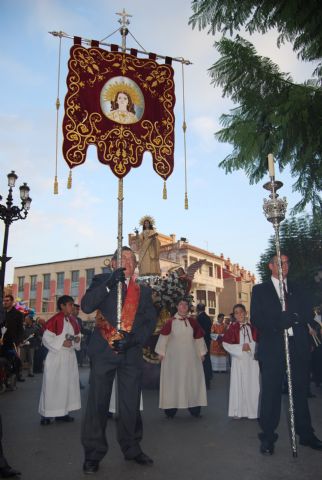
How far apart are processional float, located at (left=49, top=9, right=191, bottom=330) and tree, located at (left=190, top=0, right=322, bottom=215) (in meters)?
1.45

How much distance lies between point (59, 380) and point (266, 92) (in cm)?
522

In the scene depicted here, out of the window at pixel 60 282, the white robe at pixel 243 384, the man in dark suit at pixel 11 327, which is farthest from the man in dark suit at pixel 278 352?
the window at pixel 60 282

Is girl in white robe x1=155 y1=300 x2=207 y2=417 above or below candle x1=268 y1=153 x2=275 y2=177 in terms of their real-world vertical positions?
below

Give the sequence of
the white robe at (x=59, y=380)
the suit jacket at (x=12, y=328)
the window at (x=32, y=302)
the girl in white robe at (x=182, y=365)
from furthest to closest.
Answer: the window at (x=32, y=302), the suit jacket at (x=12, y=328), the girl in white robe at (x=182, y=365), the white robe at (x=59, y=380)

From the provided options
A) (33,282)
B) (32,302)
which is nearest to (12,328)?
(32,302)

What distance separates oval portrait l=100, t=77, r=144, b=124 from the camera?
19.8 ft

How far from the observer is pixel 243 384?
6875 mm

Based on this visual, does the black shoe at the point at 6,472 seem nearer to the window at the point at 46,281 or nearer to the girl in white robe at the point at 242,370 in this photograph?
the girl in white robe at the point at 242,370

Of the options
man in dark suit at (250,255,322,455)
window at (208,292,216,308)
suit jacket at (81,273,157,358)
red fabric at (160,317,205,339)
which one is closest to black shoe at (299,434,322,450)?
man in dark suit at (250,255,322,455)

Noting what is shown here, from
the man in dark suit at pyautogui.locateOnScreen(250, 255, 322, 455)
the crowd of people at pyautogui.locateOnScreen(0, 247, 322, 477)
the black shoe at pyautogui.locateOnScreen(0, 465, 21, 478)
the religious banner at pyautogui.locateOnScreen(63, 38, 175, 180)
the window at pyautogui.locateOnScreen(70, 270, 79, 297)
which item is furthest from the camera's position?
the window at pyautogui.locateOnScreen(70, 270, 79, 297)

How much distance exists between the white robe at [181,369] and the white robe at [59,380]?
1449 mm

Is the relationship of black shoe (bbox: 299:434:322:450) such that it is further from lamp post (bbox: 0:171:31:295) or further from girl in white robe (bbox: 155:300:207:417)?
lamp post (bbox: 0:171:31:295)

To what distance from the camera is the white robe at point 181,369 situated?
268 inches

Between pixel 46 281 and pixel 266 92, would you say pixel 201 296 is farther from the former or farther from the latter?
pixel 266 92
